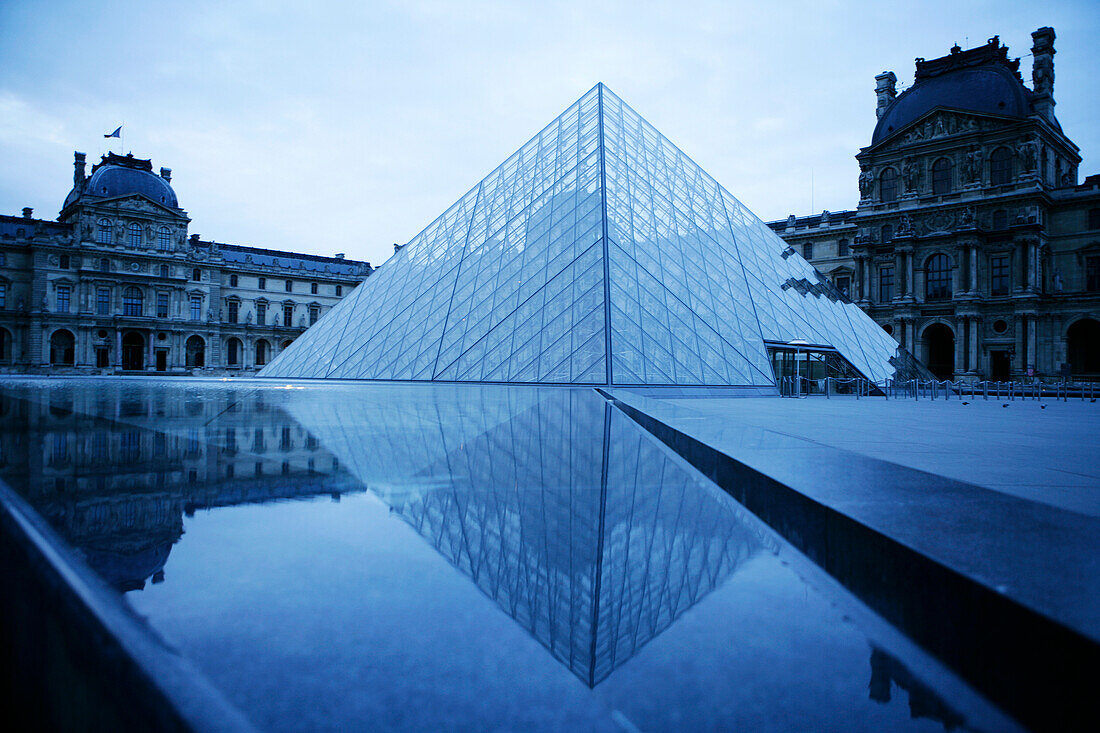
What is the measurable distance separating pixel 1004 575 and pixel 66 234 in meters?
67.5

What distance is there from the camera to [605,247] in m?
15.9

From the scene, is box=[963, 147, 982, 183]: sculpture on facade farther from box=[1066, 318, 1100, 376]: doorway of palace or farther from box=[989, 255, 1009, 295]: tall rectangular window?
box=[1066, 318, 1100, 376]: doorway of palace

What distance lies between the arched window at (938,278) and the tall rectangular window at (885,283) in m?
2.19

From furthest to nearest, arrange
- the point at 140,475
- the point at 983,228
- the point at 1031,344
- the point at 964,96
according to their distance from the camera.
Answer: the point at 964,96 → the point at 983,228 → the point at 1031,344 → the point at 140,475

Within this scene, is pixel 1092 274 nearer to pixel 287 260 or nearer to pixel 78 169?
pixel 287 260

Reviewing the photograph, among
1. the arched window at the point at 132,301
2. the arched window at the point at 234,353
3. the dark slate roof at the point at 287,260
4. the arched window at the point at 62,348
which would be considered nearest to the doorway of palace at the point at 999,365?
the dark slate roof at the point at 287,260

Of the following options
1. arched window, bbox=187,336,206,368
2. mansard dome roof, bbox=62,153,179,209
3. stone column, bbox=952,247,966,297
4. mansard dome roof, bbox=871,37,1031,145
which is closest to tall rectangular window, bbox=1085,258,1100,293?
stone column, bbox=952,247,966,297

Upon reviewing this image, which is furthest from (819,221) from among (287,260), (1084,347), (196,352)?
(196,352)

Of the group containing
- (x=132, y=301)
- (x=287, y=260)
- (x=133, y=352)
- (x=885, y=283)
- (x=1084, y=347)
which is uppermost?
(x=287, y=260)

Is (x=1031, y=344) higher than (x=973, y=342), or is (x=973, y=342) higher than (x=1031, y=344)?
(x=973, y=342)

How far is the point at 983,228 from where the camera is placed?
43.8m

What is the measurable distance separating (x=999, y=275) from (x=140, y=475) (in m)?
52.3

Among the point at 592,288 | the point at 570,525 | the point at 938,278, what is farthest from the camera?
the point at 938,278

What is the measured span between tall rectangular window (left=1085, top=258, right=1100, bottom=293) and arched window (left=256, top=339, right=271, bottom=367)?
6524 centimetres
